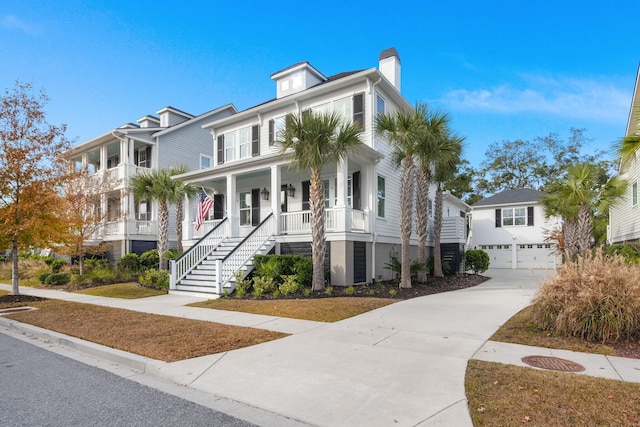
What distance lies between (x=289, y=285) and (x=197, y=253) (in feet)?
15.7

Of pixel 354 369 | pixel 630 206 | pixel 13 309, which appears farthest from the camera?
pixel 630 206

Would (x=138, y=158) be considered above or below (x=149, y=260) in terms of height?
above

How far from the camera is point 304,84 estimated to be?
17969 mm

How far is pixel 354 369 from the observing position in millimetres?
4797

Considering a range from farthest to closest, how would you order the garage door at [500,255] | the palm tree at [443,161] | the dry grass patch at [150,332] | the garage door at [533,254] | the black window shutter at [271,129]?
the garage door at [500,255], the garage door at [533,254], the black window shutter at [271,129], the palm tree at [443,161], the dry grass patch at [150,332]

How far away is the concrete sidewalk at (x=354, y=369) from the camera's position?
12.0ft

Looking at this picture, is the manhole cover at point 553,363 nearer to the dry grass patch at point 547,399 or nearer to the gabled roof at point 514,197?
the dry grass patch at point 547,399

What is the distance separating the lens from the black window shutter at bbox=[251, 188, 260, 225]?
17625 mm

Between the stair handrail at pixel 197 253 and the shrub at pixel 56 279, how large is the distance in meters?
7.34

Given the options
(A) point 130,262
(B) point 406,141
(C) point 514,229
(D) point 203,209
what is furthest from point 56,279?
(C) point 514,229

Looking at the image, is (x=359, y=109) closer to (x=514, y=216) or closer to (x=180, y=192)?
(x=180, y=192)

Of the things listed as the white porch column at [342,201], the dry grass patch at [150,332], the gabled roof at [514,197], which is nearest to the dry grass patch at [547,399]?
the dry grass patch at [150,332]

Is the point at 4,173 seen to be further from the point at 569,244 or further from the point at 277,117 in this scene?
the point at 569,244

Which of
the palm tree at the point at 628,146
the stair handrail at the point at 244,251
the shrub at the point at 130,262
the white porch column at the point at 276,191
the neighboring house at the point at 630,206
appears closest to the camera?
the palm tree at the point at 628,146
